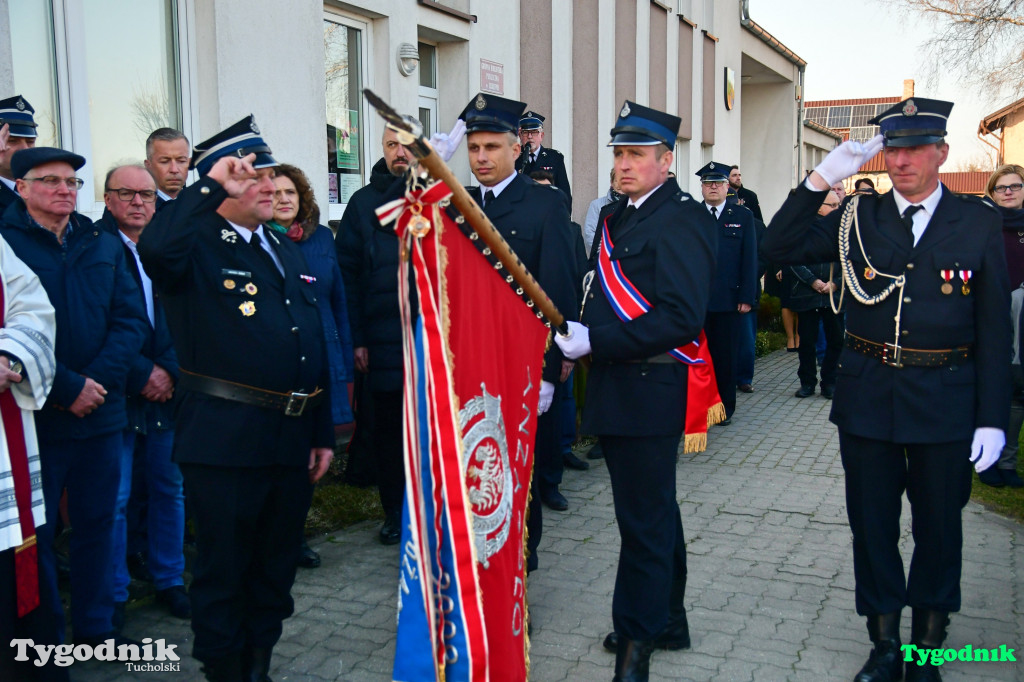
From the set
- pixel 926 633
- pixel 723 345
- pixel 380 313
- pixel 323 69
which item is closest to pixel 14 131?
pixel 380 313

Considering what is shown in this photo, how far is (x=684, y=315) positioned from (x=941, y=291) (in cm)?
103

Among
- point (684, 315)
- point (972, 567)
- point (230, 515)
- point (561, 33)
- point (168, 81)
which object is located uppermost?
point (561, 33)

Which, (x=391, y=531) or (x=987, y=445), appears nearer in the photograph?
(x=987, y=445)

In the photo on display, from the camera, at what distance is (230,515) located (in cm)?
329

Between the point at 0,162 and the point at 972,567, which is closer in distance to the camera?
the point at 0,162

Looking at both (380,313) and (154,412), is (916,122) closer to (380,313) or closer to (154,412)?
(380,313)

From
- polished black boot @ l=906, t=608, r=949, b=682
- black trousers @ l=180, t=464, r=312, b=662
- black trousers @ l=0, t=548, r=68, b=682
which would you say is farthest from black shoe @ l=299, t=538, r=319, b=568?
polished black boot @ l=906, t=608, r=949, b=682

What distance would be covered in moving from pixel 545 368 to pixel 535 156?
4382 millimetres

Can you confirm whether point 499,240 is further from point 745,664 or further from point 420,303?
point 745,664

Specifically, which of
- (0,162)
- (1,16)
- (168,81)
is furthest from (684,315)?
(168,81)

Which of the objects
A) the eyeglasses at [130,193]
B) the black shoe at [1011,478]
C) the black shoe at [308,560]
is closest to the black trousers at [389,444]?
the black shoe at [308,560]

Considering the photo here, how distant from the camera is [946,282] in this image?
11.7 ft

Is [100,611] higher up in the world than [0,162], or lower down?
lower down

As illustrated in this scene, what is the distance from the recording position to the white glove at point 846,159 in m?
3.63
